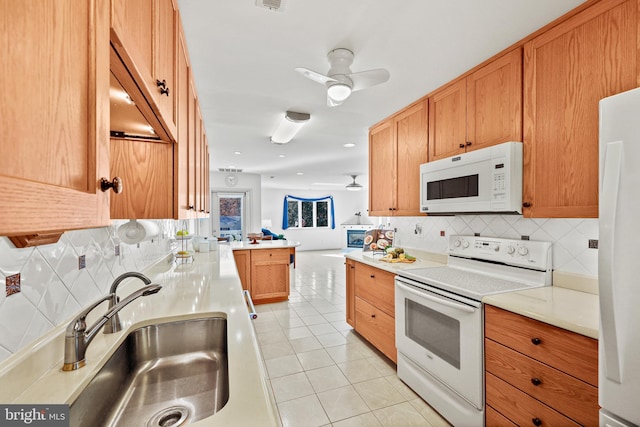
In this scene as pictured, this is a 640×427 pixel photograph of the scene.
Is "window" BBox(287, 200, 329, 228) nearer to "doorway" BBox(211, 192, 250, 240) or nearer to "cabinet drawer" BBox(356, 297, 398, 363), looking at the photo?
"doorway" BBox(211, 192, 250, 240)

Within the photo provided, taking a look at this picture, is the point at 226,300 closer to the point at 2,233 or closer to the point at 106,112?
the point at 106,112

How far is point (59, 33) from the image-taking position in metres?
0.40

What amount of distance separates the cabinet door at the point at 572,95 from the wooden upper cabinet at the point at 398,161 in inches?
35.0

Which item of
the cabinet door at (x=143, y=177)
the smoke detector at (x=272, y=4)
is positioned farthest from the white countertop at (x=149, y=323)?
the smoke detector at (x=272, y=4)

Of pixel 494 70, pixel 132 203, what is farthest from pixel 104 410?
pixel 494 70

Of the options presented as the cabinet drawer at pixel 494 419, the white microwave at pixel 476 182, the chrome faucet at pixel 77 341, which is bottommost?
the cabinet drawer at pixel 494 419

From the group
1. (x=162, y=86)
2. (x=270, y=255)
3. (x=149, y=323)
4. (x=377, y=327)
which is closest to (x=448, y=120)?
(x=377, y=327)

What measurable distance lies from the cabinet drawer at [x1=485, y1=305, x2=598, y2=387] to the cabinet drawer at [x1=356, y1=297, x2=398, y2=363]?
0.96 metres

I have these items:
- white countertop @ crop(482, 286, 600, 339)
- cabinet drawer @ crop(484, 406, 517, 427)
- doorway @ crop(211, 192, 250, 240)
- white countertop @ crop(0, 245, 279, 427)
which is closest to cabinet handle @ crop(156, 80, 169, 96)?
white countertop @ crop(0, 245, 279, 427)

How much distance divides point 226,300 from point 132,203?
677 millimetres

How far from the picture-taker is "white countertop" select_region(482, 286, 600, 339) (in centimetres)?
115

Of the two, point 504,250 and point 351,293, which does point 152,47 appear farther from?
point 351,293

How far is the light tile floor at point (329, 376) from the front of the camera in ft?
5.88

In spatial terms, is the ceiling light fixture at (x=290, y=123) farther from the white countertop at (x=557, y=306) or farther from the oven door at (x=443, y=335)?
the white countertop at (x=557, y=306)
